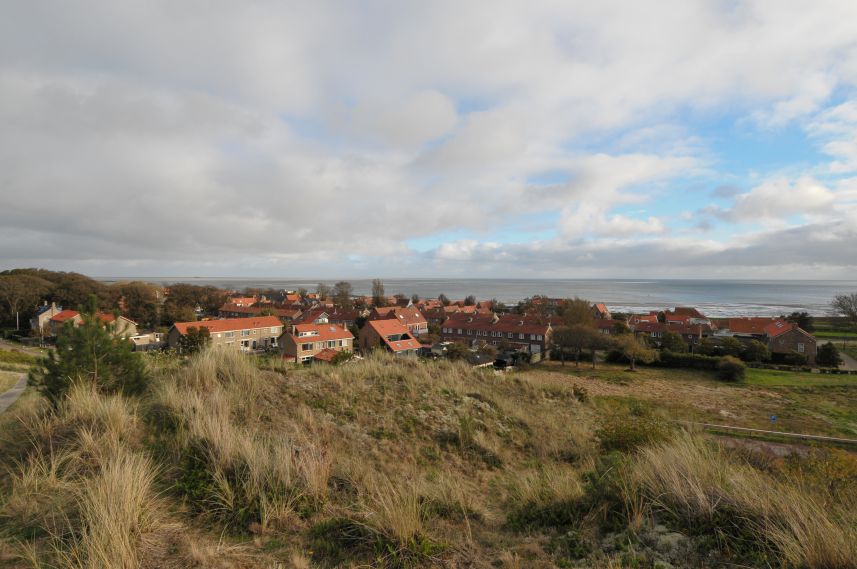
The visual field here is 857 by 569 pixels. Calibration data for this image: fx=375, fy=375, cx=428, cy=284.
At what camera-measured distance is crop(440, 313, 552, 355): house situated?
52750 millimetres

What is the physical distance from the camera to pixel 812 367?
42469 millimetres

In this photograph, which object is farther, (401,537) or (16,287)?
(16,287)

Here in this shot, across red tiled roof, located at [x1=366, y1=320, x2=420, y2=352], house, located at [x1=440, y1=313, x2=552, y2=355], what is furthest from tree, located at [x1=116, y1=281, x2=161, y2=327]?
house, located at [x1=440, y1=313, x2=552, y2=355]

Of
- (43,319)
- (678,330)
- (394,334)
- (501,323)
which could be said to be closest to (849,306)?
(678,330)

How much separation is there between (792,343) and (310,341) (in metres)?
60.0

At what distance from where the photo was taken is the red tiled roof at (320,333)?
4266 cm

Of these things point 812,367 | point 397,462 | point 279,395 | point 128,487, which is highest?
point 128,487

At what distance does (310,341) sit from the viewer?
42.5 metres

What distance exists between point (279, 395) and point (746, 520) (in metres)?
8.53

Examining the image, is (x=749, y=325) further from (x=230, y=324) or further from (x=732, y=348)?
(x=230, y=324)

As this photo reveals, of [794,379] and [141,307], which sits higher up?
[141,307]

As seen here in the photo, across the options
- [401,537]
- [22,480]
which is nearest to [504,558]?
[401,537]

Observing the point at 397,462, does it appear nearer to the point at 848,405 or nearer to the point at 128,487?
the point at 128,487

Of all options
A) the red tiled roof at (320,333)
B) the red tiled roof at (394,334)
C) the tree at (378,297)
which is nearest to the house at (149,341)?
the red tiled roof at (320,333)
